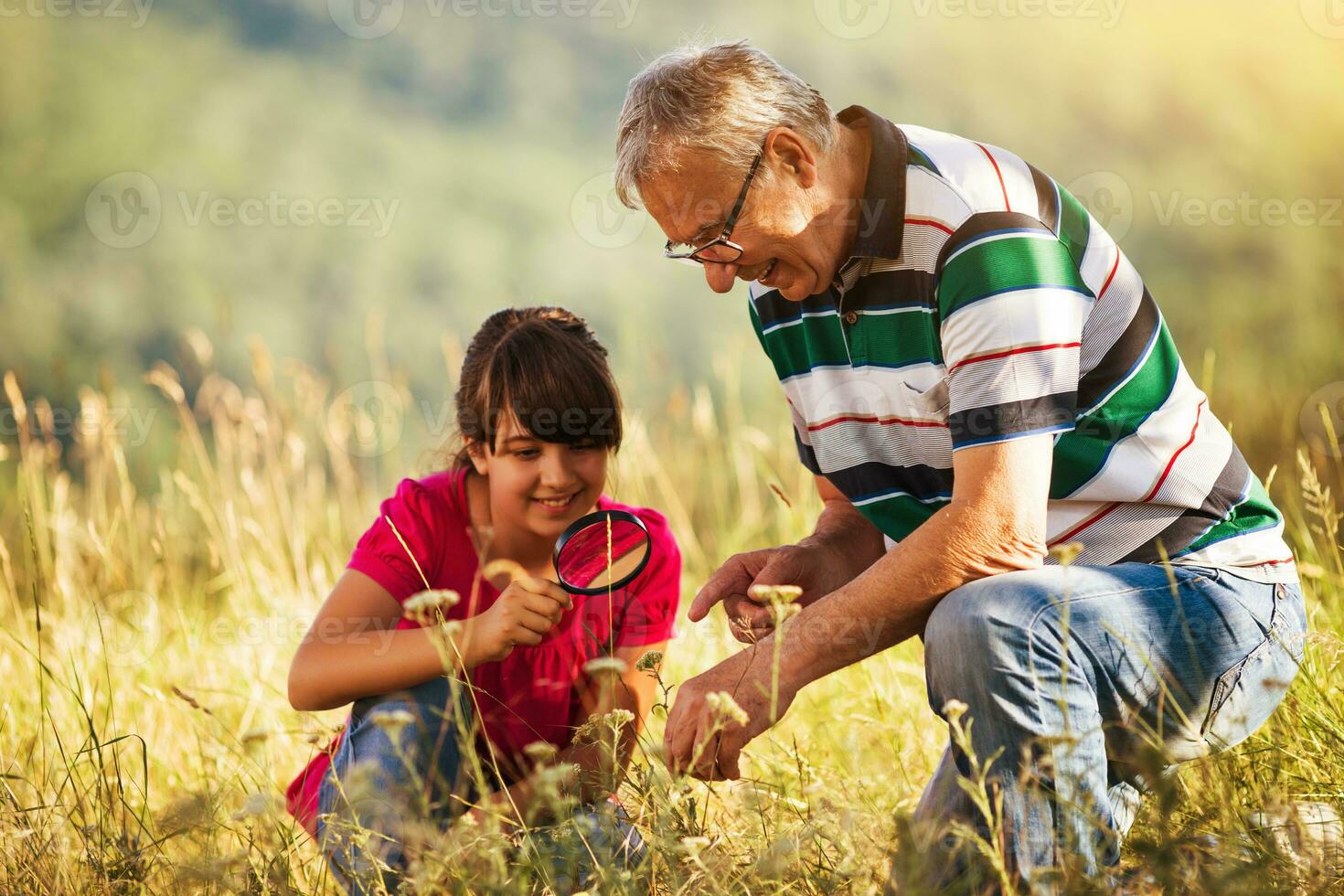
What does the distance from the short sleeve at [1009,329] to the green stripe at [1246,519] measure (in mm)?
413

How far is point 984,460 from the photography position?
2039 mm

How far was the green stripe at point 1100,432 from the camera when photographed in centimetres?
227

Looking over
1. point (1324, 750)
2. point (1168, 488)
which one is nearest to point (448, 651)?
point (1168, 488)

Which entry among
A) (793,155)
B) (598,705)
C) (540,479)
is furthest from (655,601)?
(793,155)

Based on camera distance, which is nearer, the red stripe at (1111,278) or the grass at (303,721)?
the grass at (303,721)

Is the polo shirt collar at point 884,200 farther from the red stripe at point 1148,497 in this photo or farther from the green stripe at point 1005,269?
the red stripe at point 1148,497

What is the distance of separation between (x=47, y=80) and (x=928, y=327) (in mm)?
10042

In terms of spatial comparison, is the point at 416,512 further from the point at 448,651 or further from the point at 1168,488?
the point at 1168,488

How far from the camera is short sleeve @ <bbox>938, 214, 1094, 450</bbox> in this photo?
80.9 inches

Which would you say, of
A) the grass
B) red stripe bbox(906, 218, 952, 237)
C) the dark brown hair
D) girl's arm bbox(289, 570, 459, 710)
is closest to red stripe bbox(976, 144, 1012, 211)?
red stripe bbox(906, 218, 952, 237)

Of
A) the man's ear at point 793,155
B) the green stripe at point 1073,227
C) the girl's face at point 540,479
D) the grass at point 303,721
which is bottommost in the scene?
the grass at point 303,721

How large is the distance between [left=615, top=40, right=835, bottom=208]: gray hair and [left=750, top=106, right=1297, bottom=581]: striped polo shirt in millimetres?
175

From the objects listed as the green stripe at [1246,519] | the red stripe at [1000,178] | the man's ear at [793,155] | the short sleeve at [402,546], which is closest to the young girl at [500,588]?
the short sleeve at [402,546]

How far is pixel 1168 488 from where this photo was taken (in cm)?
227
